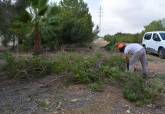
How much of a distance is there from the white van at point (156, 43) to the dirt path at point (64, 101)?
17383mm

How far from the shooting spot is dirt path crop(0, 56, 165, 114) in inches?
388

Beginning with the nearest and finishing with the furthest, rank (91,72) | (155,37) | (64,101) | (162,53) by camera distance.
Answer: (64,101), (91,72), (162,53), (155,37)

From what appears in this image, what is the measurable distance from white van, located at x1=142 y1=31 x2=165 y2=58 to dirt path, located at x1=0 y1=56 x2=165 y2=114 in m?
17.4

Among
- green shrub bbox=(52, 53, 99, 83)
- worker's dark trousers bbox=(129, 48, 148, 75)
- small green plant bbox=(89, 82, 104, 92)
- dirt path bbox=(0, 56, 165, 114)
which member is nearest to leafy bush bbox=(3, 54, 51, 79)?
green shrub bbox=(52, 53, 99, 83)

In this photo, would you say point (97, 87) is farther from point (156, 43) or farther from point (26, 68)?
point (156, 43)

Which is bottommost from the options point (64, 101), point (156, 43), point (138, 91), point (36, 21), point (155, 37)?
point (64, 101)

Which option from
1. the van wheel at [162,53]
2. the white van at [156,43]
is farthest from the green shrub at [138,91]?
the white van at [156,43]

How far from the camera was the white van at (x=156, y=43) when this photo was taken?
92.5 ft

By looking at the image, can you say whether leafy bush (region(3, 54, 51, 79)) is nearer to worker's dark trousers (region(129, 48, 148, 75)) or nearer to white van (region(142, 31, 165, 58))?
worker's dark trousers (region(129, 48, 148, 75))

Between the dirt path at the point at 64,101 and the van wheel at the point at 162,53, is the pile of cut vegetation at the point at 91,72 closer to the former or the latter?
the dirt path at the point at 64,101

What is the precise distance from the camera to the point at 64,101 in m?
10.3

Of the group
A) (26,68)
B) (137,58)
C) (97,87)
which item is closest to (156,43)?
(137,58)

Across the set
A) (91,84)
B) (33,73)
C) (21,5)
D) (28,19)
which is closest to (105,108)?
(91,84)

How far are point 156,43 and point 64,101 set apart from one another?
64.5 feet
